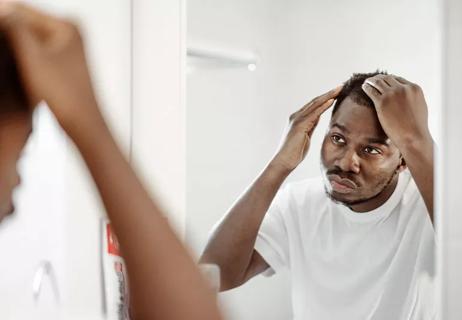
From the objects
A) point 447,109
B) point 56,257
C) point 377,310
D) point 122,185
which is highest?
point 447,109

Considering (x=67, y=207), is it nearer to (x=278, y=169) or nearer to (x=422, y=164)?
(x=278, y=169)

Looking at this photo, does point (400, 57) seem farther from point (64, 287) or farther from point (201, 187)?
point (64, 287)

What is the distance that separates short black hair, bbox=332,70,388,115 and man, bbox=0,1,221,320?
583 mm

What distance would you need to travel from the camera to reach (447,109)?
1115 millimetres

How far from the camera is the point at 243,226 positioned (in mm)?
1112

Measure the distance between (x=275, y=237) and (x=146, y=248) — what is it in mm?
577

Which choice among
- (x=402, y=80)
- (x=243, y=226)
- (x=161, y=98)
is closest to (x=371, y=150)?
Answer: (x=402, y=80)

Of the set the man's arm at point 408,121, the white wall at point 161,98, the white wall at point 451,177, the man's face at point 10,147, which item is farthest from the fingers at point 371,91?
the man's face at point 10,147

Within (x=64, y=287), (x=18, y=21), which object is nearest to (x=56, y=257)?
(x=64, y=287)

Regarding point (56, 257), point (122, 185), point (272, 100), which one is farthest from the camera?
point (272, 100)

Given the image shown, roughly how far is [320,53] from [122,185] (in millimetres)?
653

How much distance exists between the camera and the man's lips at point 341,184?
3.63 feet

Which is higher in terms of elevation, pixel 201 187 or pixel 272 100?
pixel 272 100

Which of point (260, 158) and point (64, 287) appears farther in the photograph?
point (260, 158)
